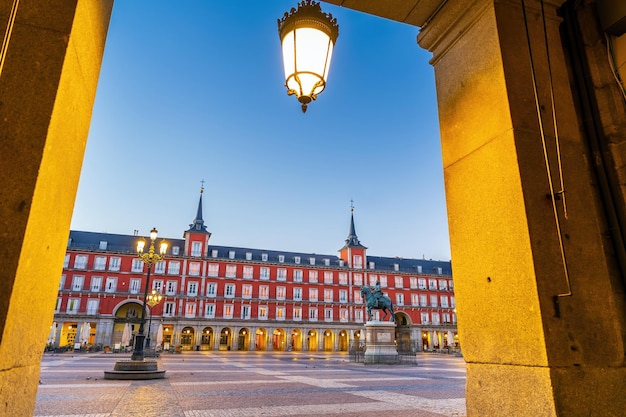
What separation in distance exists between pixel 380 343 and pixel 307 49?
20591 millimetres

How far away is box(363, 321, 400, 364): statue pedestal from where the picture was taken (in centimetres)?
2075

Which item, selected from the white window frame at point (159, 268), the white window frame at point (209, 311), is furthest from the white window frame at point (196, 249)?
the white window frame at point (209, 311)

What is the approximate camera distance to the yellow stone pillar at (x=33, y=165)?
4.55ft

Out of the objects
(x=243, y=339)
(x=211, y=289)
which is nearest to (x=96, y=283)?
(x=211, y=289)

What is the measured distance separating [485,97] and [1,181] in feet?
8.22

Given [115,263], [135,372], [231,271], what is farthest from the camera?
[231,271]

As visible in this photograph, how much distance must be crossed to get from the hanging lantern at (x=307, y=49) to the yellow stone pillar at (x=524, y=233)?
0.92m

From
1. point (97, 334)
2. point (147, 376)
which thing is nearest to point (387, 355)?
point (147, 376)

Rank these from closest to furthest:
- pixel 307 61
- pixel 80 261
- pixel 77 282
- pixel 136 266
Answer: pixel 307 61
pixel 77 282
pixel 80 261
pixel 136 266

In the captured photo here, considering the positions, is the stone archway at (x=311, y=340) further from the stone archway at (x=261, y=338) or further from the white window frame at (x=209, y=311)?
the white window frame at (x=209, y=311)

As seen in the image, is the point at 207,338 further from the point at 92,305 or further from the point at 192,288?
the point at 92,305

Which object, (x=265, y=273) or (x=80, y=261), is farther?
(x=265, y=273)

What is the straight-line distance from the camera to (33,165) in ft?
4.83

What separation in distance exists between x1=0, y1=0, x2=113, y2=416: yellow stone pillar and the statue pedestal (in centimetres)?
2051
